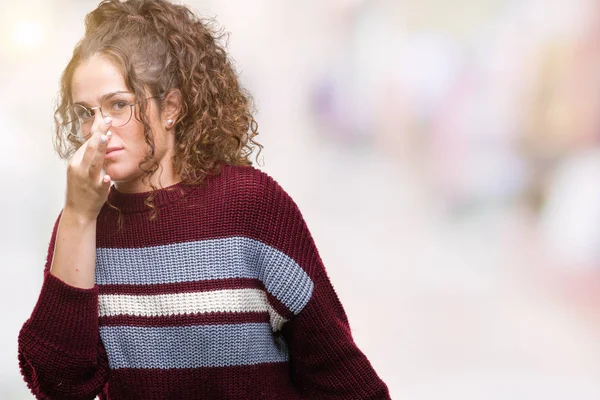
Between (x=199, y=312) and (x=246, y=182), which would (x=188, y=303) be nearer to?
(x=199, y=312)

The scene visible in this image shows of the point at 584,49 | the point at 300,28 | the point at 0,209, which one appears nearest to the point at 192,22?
the point at 300,28

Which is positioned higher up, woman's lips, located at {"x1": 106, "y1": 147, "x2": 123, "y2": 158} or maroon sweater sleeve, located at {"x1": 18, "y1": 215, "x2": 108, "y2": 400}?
woman's lips, located at {"x1": 106, "y1": 147, "x2": 123, "y2": 158}

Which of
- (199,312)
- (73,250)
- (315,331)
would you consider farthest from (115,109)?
(315,331)

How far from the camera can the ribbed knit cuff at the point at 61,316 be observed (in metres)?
1.11

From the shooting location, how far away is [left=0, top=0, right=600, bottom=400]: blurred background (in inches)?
65.6

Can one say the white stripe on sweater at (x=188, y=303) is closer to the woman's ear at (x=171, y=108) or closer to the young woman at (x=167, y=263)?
the young woman at (x=167, y=263)

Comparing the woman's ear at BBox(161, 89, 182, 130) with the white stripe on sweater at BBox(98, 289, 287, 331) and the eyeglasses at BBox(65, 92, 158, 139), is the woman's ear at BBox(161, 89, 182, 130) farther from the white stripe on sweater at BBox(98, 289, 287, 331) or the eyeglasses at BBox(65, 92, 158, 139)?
the white stripe on sweater at BBox(98, 289, 287, 331)

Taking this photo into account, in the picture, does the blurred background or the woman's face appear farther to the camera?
the blurred background

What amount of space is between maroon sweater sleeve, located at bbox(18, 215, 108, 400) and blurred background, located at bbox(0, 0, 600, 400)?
2.24 ft

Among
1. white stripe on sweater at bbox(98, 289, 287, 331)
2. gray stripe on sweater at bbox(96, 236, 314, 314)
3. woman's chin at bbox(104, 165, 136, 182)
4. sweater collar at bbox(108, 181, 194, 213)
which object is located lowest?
white stripe on sweater at bbox(98, 289, 287, 331)

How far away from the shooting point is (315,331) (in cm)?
115

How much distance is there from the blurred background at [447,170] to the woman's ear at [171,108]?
1.77 feet

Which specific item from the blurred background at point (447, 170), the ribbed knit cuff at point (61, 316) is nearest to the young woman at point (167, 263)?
the ribbed knit cuff at point (61, 316)

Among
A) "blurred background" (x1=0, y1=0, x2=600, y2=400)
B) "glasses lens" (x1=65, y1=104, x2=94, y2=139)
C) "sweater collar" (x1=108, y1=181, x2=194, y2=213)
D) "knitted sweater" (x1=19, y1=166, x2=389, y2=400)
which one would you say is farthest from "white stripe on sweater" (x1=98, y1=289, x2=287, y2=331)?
"blurred background" (x1=0, y1=0, x2=600, y2=400)
